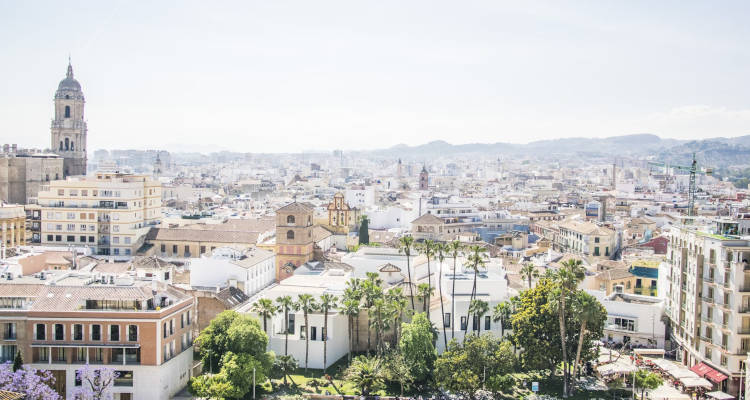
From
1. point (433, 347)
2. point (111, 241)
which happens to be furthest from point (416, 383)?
point (111, 241)

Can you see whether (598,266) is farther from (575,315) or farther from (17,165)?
(17,165)

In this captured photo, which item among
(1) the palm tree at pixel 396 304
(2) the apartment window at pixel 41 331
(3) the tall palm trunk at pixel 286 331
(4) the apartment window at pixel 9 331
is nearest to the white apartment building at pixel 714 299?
(1) the palm tree at pixel 396 304

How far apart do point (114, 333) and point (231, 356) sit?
723cm

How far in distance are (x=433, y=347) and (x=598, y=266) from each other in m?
32.6

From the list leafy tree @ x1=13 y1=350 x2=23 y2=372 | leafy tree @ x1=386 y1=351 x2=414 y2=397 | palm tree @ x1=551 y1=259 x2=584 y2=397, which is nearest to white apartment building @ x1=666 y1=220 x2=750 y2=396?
palm tree @ x1=551 y1=259 x2=584 y2=397

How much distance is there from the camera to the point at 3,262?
5316 centimetres

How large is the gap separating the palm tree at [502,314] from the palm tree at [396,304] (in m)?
6.59

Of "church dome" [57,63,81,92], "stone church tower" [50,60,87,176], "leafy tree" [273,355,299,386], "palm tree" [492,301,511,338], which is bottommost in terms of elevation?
"leafy tree" [273,355,299,386]

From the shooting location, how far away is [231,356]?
42.2 m

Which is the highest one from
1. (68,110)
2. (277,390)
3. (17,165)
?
(68,110)

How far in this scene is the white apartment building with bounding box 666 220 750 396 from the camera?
43062 mm

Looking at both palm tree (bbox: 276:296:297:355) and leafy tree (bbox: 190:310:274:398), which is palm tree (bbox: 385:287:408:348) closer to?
palm tree (bbox: 276:296:297:355)

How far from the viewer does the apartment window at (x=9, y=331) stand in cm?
4100

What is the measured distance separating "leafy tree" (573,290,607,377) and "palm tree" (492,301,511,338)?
5.50m
